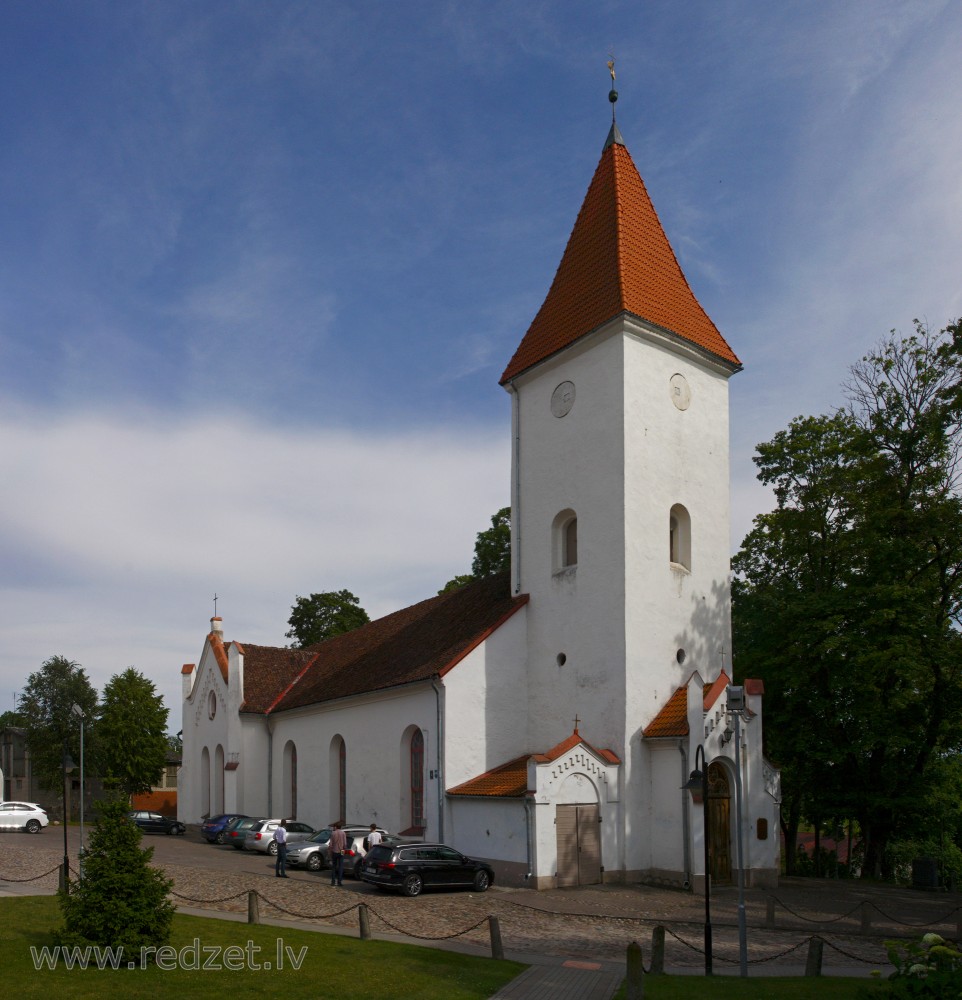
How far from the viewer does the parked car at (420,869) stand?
22.5 meters

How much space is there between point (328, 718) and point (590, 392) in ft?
52.5

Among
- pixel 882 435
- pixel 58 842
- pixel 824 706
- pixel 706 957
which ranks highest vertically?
pixel 882 435

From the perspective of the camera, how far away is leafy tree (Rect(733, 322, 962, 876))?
91.1 feet

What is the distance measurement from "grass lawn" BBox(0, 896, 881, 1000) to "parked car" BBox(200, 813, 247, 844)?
71.4 ft

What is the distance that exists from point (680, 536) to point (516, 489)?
544cm

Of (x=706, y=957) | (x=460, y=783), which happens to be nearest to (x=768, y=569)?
(x=460, y=783)

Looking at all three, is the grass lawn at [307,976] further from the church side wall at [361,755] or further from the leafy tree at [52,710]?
the leafy tree at [52,710]

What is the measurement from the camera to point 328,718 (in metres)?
36.1

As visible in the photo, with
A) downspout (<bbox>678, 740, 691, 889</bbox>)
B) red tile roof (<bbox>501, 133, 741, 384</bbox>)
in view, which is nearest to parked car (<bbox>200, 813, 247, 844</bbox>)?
downspout (<bbox>678, 740, 691, 889</bbox>)

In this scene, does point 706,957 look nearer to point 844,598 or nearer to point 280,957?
point 280,957

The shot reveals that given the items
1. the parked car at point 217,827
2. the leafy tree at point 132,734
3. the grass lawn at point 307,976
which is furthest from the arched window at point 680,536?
the leafy tree at point 132,734

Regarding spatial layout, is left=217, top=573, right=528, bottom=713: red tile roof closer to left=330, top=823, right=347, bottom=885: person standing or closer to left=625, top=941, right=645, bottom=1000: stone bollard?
left=330, top=823, right=347, bottom=885: person standing

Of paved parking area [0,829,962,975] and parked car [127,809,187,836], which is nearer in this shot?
paved parking area [0,829,962,975]

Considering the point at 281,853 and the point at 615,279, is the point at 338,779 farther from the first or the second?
the point at 615,279
